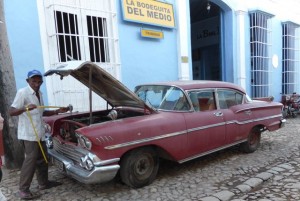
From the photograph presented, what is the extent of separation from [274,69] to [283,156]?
286 inches

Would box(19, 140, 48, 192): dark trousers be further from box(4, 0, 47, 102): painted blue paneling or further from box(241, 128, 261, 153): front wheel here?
box(241, 128, 261, 153): front wheel

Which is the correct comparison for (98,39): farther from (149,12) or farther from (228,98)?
(228,98)

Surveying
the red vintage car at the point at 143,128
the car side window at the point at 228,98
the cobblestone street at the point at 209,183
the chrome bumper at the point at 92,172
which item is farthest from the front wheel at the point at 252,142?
the chrome bumper at the point at 92,172

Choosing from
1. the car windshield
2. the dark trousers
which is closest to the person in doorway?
the dark trousers

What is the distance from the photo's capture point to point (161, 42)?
306 inches

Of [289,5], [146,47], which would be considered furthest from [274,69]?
[146,47]

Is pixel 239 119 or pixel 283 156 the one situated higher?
pixel 239 119

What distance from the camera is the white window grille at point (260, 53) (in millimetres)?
10453

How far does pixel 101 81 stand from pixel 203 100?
1.76 meters

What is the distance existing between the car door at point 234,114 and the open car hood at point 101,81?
1618 millimetres

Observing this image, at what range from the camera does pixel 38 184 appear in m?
3.94

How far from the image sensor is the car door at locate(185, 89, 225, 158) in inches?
163

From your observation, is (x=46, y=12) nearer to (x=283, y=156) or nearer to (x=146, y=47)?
(x=146, y=47)

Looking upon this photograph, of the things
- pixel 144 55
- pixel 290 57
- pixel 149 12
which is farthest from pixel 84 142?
pixel 290 57
